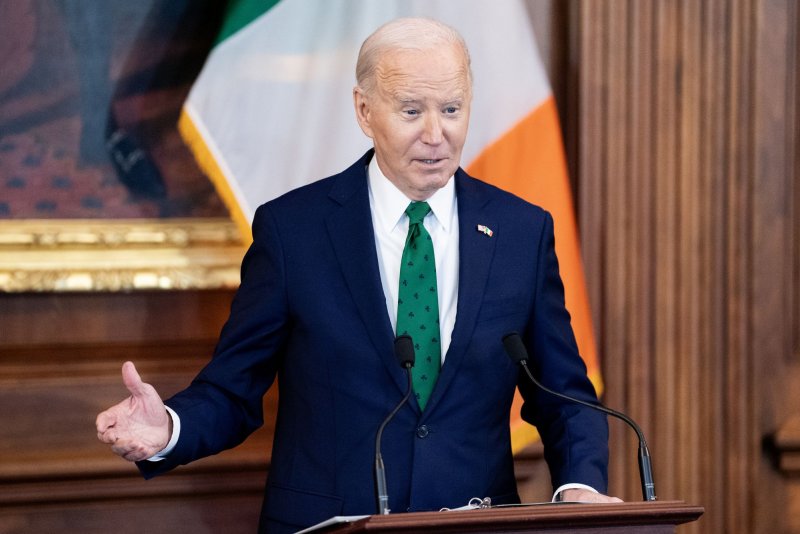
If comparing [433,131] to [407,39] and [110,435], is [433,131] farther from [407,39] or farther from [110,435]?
[110,435]

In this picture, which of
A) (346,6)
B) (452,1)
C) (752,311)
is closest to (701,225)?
(752,311)

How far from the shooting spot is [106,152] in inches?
146

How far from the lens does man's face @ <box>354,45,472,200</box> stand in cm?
259

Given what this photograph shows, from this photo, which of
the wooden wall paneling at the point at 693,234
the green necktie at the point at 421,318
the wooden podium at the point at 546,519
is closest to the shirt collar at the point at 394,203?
the green necktie at the point at 421,318

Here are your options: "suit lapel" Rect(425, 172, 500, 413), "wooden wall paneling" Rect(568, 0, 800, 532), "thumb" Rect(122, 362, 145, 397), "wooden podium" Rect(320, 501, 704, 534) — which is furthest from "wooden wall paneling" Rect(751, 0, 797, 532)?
"thumb" Rect(122, 362, 145, 397)

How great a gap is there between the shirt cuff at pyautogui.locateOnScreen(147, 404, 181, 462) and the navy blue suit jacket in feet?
0.05

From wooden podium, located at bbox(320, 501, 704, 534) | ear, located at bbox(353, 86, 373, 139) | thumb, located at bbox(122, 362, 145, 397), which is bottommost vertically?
wooden podium, located at bbox(320, 501, 704, 534)

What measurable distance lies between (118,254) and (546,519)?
2.02 metres

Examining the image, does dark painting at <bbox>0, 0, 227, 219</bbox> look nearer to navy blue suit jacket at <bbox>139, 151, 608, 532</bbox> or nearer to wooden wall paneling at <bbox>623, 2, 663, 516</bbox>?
navy blue suit jacket at <bbox>139, 151, 608, 532</bbox>

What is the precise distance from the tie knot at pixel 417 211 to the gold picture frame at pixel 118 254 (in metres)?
1.12

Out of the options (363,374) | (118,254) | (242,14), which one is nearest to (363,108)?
(363,374)

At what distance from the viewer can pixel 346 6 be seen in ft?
12.0

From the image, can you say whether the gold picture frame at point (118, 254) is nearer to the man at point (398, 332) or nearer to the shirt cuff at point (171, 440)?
the man at point (398, 332)

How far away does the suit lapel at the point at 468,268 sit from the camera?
2.56 metres
